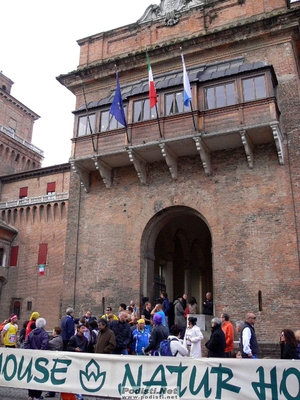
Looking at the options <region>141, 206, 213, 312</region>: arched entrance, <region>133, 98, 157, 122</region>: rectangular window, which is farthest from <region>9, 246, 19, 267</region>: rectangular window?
<region>133, 98, 157, 122</region>: rectangular window

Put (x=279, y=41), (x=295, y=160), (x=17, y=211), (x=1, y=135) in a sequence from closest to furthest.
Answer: (x=295, y=160) < (x=279, y=41) < (x=17, y=211) < (x=1, y=135)

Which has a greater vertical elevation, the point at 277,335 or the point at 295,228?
the point at 295,228

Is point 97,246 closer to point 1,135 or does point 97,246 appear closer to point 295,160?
point 295,160

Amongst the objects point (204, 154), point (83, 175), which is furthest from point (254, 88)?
point (83, 175)

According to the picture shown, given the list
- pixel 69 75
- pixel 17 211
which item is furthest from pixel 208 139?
pixel 17 211

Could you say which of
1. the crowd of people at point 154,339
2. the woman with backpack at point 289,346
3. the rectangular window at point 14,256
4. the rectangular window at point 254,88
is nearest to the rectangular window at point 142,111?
the rectangular window at point 254,88

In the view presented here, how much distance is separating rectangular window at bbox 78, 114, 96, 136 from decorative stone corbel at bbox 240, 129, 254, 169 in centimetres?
731

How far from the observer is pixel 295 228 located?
15.5 metres

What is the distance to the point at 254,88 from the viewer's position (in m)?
16.7

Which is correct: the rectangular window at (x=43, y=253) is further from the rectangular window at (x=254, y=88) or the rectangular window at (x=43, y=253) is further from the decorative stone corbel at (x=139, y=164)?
the rectangular window at (x=254, y=88)

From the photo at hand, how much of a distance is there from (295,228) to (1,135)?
36188mm

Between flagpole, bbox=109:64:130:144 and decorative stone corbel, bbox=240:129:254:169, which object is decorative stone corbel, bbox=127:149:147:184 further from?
decorative stone corbel, bbox=240:129:254:169

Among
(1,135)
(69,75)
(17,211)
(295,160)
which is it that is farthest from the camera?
(1,135)

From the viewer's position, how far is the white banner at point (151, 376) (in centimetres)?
663
